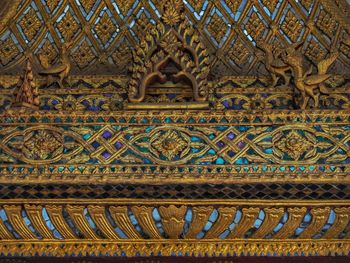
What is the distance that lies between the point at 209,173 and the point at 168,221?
0.28 meters

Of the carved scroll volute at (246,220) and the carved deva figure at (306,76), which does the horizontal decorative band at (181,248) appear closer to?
the carved scroll volute at (246,220)

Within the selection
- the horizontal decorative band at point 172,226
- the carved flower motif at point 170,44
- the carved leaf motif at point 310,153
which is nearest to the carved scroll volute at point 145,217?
the horizontal decorative band at point 172,226

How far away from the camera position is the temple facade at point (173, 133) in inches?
121

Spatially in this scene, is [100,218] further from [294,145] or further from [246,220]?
[294,145]

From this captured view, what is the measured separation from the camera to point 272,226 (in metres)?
3.08

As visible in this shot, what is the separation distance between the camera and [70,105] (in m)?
3.51

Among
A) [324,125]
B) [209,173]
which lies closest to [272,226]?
[209,173]

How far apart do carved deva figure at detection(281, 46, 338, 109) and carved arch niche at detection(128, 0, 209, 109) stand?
371 mm

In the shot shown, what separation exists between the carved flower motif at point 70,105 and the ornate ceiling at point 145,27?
32 centimetres

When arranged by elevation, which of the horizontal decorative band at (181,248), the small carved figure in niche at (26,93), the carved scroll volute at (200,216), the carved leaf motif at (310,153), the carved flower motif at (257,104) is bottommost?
the horizontal decorative band at (181,248)

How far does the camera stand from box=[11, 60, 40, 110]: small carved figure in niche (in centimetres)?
343

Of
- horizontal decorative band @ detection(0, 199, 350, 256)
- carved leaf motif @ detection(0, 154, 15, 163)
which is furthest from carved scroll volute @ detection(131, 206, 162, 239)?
carved leaf motif @ detection(0, 154, 15, 163)

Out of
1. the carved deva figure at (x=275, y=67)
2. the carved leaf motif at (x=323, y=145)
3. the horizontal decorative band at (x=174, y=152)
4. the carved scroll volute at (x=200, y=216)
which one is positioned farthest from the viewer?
the carved deva figure at (x=275, y=67)

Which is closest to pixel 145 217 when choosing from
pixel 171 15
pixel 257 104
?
pixel 257 104
